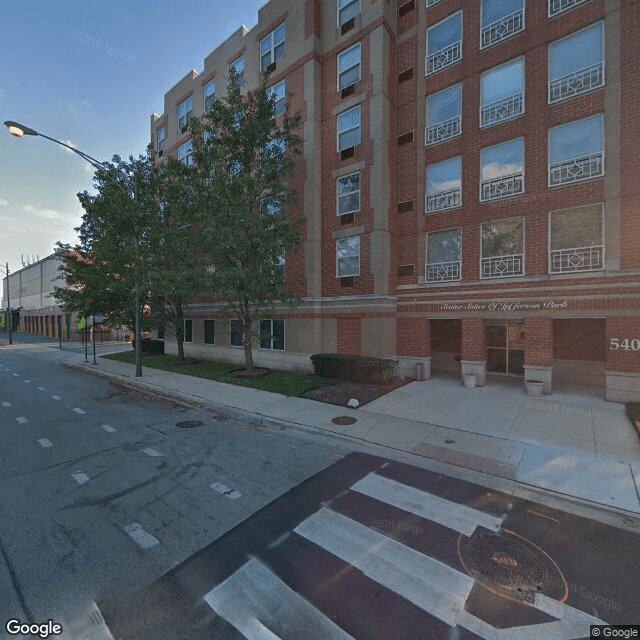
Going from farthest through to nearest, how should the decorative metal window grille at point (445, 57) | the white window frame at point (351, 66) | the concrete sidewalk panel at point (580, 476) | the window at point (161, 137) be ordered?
the window at point (161, 137), the white window frame at point (351, 66), the decorative metal window grille at point (445, 57), the concrete sidewalk panel at point (580, 476)

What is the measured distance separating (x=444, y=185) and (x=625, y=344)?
8.86 metres

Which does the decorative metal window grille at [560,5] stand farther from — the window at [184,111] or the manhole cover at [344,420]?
the window at [184,111]

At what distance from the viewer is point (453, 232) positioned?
1430 cm

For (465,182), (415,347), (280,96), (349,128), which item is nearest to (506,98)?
(465,182)

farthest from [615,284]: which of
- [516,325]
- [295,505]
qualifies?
[295,505]

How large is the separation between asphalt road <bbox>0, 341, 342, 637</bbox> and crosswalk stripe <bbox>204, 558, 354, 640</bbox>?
0.80 m

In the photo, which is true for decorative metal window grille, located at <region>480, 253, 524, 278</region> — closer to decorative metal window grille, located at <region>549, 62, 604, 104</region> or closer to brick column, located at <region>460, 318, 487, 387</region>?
brick column, located at <region>460, 318, 487, 387</region>

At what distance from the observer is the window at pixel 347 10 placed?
1543 cm

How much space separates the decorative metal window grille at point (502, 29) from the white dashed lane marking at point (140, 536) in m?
18.9

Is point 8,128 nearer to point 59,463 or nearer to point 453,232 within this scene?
point 59,463

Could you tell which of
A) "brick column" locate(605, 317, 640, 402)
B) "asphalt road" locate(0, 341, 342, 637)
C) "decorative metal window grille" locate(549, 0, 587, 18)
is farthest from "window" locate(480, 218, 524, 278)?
"asphalt road" locate(0, 341, 342, 637)

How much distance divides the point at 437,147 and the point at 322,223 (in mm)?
6038

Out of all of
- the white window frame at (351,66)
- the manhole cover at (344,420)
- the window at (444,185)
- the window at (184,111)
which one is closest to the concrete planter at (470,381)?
the manhole cover at (344,420)

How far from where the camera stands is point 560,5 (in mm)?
12070
